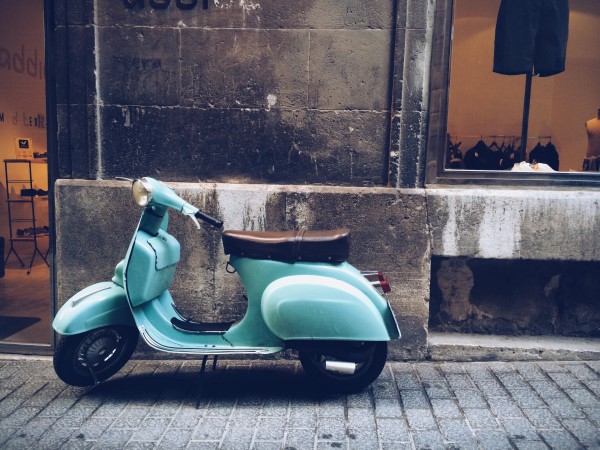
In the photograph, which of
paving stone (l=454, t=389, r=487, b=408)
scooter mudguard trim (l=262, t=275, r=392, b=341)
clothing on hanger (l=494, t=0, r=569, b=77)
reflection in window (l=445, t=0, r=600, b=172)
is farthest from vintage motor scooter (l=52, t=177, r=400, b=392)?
clothing on hanger (l=494, t=0, r=569, b=77)

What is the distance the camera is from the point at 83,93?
16.7 ft

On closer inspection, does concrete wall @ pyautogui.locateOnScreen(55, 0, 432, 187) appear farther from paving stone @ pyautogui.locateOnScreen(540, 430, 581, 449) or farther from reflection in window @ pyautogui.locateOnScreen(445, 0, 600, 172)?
paving stone @ pyautogui.locateOnScreen(540, 430, 581, 449)

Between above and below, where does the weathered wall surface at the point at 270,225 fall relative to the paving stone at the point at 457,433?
above

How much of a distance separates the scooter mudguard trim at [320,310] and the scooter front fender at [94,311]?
1.09 m

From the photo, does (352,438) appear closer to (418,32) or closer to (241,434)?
(241,434)

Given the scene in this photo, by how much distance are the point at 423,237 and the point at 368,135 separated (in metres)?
0.99

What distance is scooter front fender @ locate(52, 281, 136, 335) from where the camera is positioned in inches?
161

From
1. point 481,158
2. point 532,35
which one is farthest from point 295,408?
point 532,35

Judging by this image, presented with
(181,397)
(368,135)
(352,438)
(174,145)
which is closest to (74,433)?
(181,397)

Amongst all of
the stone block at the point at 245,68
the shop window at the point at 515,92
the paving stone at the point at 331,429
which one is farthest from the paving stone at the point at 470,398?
the stone block at the point at 245,68

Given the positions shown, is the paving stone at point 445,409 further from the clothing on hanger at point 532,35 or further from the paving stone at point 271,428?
the clothing on hanger at point 532,35

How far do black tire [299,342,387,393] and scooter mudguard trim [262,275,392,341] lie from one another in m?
0.18

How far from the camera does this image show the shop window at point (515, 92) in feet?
17.0

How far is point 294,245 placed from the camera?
13.3 feet
